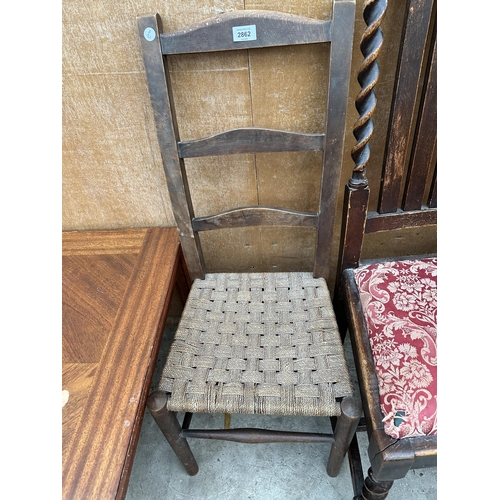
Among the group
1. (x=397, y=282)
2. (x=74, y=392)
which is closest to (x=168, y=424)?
(x=74, y=392)

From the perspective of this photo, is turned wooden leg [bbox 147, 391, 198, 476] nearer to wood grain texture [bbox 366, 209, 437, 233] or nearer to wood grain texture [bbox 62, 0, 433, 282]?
wood grain texture [bbox 62, 0, 433, 282]

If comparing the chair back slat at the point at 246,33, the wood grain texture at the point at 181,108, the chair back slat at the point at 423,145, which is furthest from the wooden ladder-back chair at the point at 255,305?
the chair back slat at the point at 423,145

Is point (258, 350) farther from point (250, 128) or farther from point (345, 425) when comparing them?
point (250, 128)

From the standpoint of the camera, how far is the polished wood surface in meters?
0.70

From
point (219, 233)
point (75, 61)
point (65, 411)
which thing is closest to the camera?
point (65, 411)

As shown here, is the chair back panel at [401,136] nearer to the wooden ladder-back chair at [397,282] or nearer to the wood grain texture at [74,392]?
the wooden ladder-back chair at [397,282]

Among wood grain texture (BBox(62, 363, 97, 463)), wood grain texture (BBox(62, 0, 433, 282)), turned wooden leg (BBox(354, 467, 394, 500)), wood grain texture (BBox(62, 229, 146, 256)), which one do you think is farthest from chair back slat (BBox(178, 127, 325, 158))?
turned wooden leg (BBox(354, 467, 394, 500))

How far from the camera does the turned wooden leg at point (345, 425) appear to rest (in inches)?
33.1

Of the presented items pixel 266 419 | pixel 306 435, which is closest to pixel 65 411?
pixel 306 435

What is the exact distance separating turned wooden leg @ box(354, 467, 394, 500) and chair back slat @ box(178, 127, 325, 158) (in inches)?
32.6

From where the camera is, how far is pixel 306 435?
0.97m

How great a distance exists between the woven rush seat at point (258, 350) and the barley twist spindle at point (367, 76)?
408 mm
